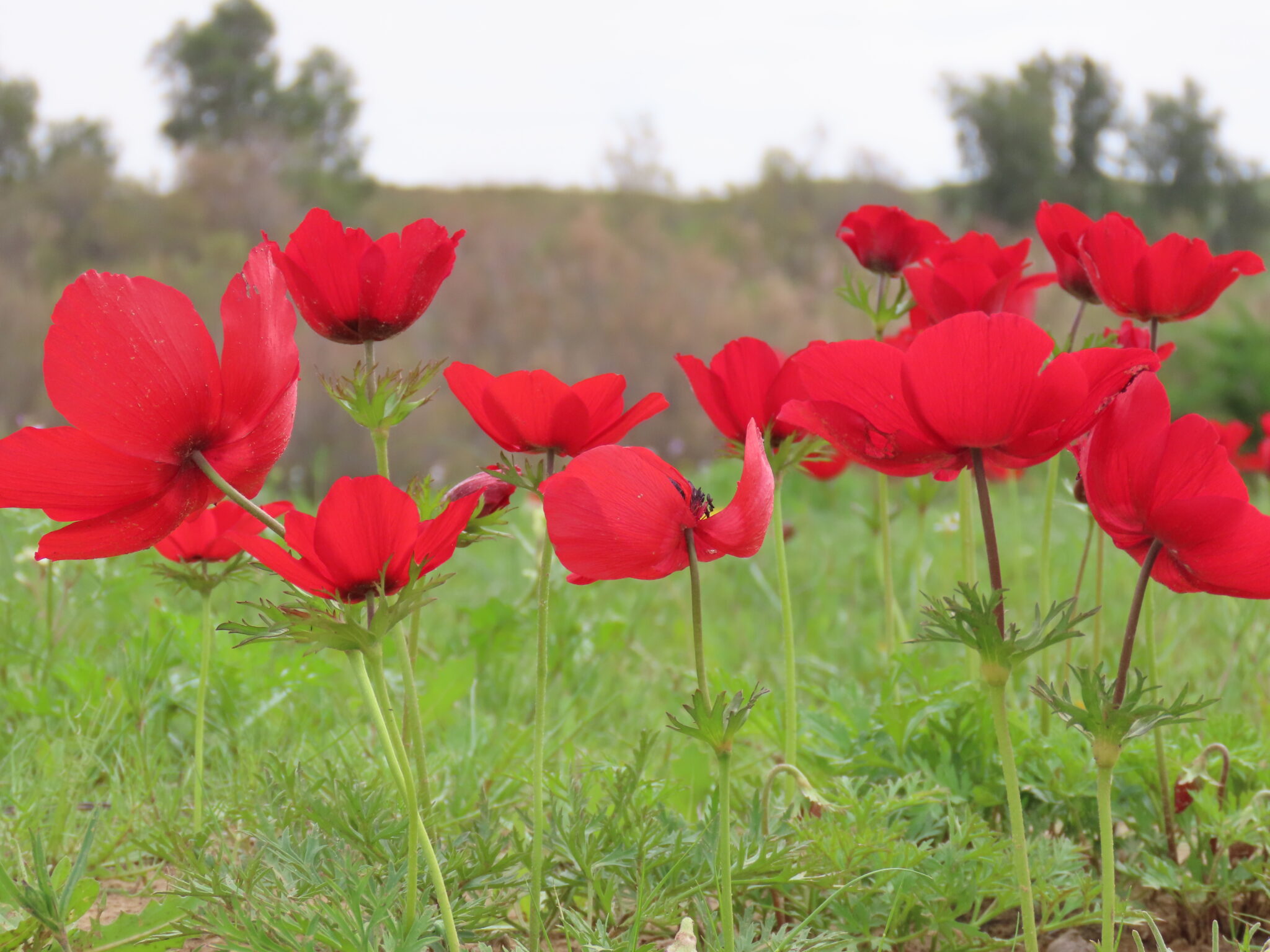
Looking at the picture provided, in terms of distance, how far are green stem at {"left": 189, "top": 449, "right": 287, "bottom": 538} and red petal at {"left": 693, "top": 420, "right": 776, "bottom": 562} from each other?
29 cm

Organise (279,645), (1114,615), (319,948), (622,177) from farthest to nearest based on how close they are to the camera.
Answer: (622,177) → (1114,615) → (279,645) → (319,948)

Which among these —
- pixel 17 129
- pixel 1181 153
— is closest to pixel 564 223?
pixel 17 129

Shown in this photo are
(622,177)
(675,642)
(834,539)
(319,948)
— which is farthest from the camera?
(622,177)

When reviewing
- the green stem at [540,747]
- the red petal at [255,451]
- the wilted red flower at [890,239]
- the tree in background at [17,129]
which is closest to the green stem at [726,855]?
the green stem at [540,747]

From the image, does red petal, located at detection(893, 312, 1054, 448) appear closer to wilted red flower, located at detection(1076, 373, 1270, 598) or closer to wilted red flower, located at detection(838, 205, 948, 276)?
wilted red flower, located at detection(1076, 373, 1270, 598)

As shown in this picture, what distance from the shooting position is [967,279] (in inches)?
39.3

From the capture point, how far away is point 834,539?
12.7 feet

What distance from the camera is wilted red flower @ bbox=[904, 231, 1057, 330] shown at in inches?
39.1

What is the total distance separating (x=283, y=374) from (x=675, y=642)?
1.94 metres

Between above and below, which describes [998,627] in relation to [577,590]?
above

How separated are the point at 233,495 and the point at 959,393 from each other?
0.47 meters

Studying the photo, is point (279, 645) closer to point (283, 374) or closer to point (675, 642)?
point (675, 642)

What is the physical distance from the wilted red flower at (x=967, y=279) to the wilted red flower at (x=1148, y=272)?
71mm

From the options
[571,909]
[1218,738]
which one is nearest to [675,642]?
[1218,738]
